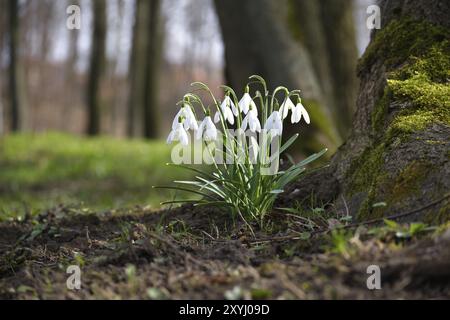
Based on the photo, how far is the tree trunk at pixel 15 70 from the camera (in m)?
14.2

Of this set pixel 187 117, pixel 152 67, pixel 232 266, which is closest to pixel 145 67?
pixel 152 67

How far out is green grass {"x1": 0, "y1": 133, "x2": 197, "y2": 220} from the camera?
7496 millimetres

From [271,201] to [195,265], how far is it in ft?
3.07

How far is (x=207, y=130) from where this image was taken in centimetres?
290

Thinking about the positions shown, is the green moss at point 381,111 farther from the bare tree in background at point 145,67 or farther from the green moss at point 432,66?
the bare tree in background at point 145,67

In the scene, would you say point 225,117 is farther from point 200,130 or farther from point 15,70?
point 15,70

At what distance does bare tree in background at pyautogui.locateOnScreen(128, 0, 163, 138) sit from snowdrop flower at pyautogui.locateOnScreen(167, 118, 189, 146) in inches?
469

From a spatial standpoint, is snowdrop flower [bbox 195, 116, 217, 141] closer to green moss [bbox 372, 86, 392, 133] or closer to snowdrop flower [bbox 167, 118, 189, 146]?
snowdrop flower [bbox 167, 118, 189, 146]

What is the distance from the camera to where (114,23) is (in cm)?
2967

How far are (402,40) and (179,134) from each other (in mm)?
1653

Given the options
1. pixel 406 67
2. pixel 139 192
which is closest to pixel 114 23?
pixel 139 192

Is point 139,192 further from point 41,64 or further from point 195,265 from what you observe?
point 41,64

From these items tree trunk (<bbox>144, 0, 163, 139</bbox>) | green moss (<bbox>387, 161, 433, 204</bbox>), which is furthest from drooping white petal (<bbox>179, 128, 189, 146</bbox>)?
tree trunk (<bbox>144, 0, 163, 139</bbox>)

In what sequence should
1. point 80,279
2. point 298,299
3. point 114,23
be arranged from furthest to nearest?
point 114,23, point 80,279, point 298,299
